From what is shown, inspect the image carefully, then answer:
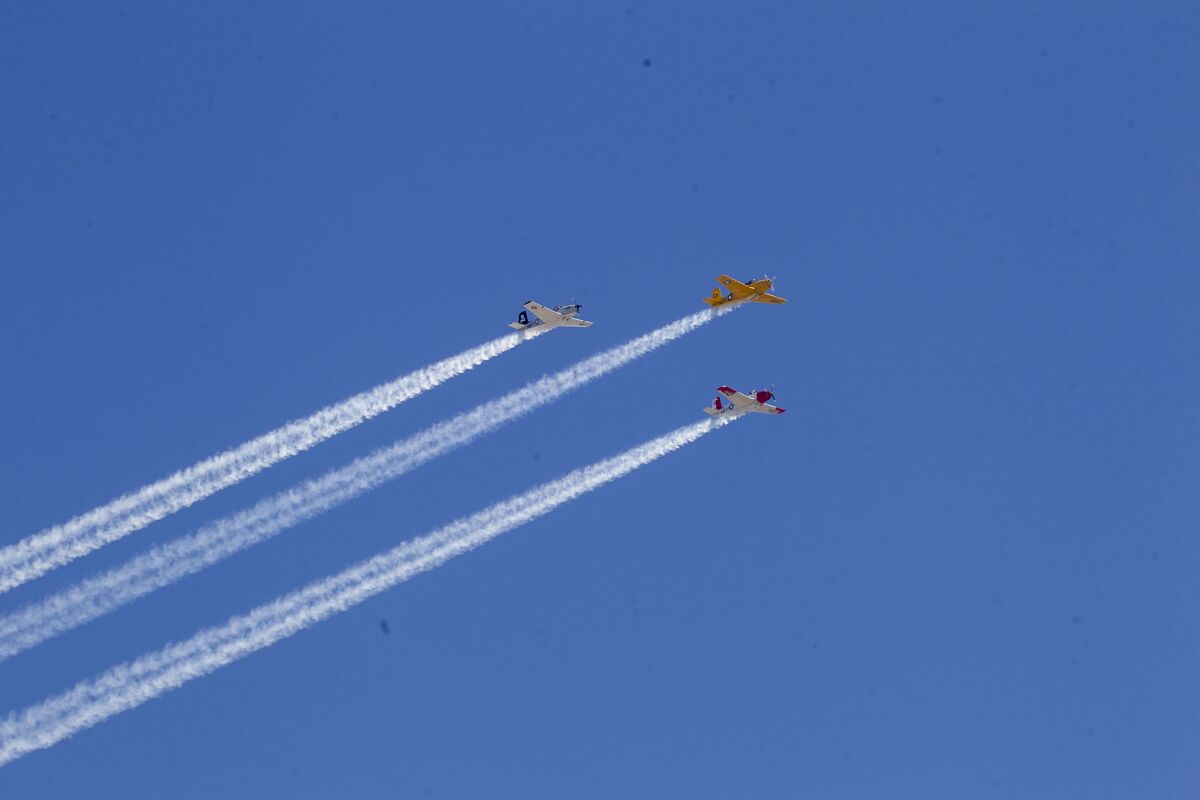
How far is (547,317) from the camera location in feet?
300

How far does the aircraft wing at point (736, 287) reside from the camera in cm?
9288

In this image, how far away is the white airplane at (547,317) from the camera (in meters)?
90.9

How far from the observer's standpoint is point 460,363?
9044cm

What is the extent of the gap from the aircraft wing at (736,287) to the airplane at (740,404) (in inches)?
202

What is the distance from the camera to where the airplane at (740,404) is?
3725 inches

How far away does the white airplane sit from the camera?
9088 cm

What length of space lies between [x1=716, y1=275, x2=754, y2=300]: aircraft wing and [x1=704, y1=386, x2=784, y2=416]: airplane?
16.8 feet

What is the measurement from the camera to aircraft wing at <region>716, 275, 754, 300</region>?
92875 millimetres

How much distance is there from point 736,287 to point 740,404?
21.2 feet

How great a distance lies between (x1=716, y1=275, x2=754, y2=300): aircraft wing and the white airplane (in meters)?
7.71

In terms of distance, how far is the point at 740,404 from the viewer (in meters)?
95.0

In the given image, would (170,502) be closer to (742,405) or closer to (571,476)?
(571,476)

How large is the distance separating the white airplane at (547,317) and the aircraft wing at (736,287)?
771 cm

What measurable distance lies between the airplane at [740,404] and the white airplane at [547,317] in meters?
8.85
